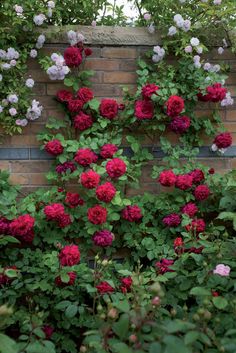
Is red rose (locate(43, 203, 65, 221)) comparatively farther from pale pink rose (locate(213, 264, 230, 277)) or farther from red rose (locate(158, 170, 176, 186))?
pale pink rose (locate(213, 264, 230, 277))

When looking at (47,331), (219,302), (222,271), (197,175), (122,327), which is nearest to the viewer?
(122,327)

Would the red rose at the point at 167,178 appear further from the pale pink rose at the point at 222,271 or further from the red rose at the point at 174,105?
the pale pink rose at the point at 222,271

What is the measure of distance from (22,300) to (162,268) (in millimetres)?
769

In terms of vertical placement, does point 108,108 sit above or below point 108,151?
above

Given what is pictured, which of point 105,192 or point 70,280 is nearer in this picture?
point 70,280

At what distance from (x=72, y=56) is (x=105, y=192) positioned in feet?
2.62

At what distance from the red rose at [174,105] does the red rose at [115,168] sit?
1.34 feet

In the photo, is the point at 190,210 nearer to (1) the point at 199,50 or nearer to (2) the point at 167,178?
(2) the point at 167,178

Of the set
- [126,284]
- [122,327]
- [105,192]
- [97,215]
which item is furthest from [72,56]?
[122,327]

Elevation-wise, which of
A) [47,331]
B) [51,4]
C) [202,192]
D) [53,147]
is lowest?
[47,331]

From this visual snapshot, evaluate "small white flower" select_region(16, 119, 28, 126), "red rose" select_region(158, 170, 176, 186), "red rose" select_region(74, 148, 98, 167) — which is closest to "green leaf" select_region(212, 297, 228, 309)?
"red rose" select_region(158, 170, 176, 186)

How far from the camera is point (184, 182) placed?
2.69m

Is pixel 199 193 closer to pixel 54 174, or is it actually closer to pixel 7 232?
pixel 54 174

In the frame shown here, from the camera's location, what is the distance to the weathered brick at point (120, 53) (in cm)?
282
